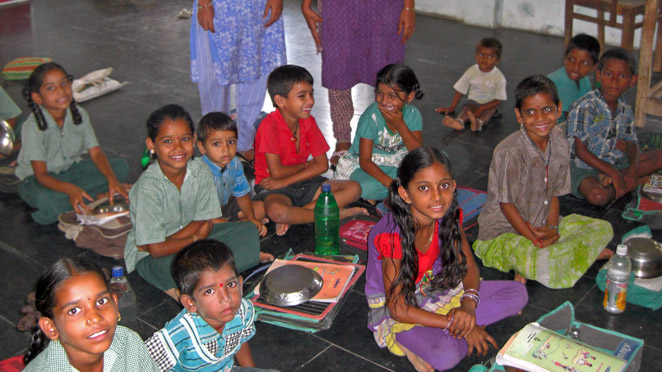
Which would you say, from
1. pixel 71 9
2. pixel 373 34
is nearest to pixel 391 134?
pixel 373 34

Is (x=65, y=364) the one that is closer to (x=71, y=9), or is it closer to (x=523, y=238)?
(x=523, y=238)

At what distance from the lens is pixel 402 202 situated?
257cm

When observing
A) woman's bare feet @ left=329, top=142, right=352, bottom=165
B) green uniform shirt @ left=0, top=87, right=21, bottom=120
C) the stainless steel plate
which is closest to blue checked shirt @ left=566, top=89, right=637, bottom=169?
the stainless steel plate

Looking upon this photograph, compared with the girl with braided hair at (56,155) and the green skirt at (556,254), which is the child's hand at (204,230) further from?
the green skirt at (556,254)

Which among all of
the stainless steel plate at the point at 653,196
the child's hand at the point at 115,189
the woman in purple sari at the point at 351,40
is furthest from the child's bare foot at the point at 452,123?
the child's hand at the point at 115,189

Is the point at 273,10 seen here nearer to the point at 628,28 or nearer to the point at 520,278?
the point at 520,278

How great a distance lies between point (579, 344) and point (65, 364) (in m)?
1.53

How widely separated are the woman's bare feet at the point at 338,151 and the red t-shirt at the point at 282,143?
0.46 metres

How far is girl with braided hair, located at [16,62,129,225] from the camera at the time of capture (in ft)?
11.7

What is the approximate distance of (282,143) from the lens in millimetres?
3721

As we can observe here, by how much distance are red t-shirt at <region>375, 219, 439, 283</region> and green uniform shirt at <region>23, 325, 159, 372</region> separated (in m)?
0.91

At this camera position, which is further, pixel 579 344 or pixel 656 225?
pixel 656 225

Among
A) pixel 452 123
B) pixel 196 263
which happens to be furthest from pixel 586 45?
pixel 196 263

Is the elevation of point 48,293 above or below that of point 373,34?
below
